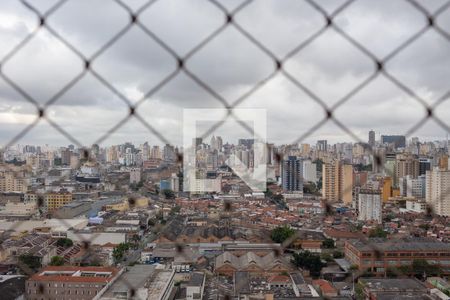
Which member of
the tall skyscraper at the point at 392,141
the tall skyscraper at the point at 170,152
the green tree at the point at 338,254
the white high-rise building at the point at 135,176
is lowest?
the green tree at the point at 338,254

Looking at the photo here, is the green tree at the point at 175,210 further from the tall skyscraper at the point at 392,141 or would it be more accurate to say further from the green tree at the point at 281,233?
the tall skyscraper at the point at 392,141

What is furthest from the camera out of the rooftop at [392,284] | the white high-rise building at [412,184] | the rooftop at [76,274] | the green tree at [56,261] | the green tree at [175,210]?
the green tree at [175,210]

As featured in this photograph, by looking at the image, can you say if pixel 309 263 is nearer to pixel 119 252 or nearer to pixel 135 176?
pixel 119 252

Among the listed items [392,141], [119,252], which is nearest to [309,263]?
[119,252]

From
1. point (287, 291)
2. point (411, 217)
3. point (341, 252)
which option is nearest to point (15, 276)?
point (287, 291)

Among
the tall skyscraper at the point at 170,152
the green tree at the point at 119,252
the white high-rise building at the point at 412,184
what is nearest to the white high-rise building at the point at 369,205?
the white high-rise building at the point at 412,184

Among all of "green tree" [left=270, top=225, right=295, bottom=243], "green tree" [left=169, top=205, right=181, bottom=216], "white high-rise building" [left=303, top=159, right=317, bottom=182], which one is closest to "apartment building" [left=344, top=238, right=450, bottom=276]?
"green tree" [left=270, top=225, right=295, bottom=243]

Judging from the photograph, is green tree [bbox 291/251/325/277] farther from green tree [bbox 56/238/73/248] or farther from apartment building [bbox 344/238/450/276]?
green tree [bbox 56/238/73/248]
